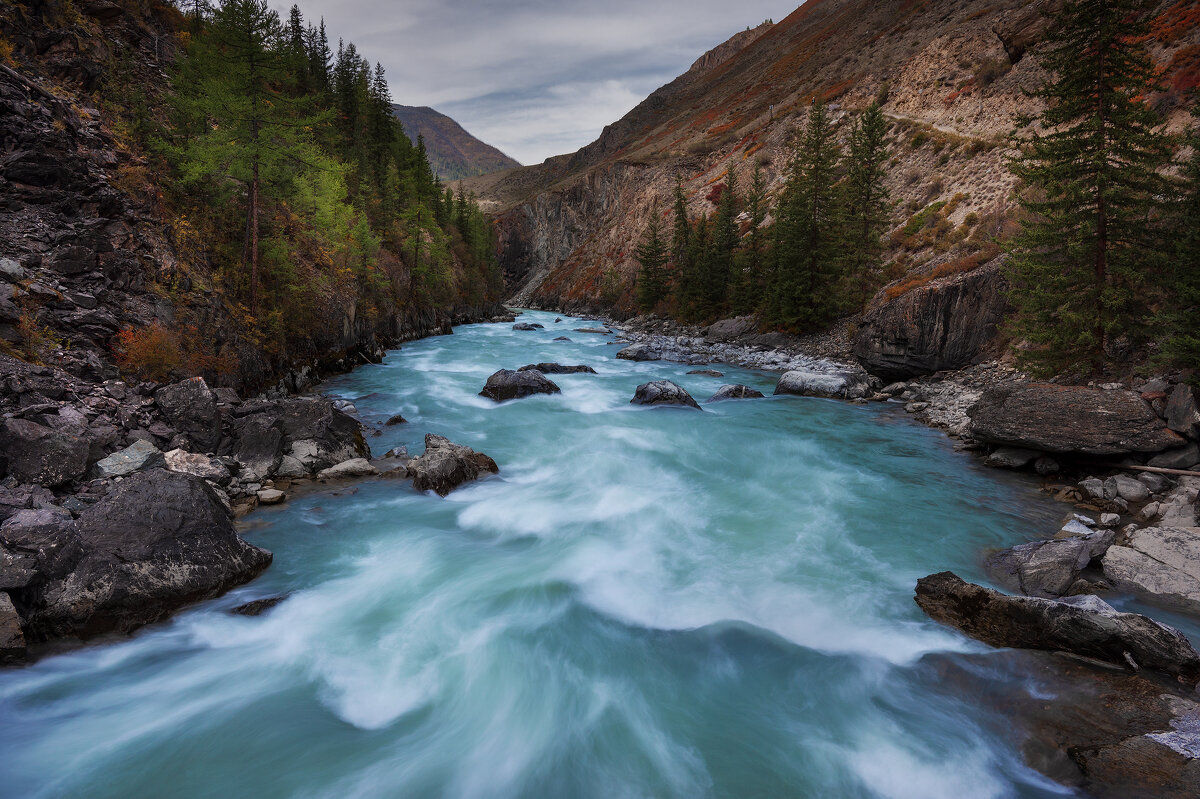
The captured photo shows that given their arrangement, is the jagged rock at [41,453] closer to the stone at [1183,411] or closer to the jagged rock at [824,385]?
the stone at [1183,411]

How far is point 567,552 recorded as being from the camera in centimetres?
939

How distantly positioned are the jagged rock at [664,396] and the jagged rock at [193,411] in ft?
44.7

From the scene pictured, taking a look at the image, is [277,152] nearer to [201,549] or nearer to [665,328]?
[201,549]

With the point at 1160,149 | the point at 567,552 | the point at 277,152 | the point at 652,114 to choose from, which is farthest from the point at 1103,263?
the point at 652,114

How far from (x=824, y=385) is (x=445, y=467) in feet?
54.3

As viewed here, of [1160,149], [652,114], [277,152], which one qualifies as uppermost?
[652,114]

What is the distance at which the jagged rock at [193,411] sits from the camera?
34.3ft

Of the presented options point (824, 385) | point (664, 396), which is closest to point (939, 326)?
point (824, 385)

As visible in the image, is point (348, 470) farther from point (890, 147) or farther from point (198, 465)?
point (890, 147)

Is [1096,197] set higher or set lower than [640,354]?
higher

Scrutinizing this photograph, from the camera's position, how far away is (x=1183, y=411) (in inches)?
388

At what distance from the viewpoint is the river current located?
5051mm

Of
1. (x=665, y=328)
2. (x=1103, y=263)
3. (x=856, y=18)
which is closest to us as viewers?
(x=1103, y=263)

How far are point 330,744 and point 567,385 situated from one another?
1858 cm
